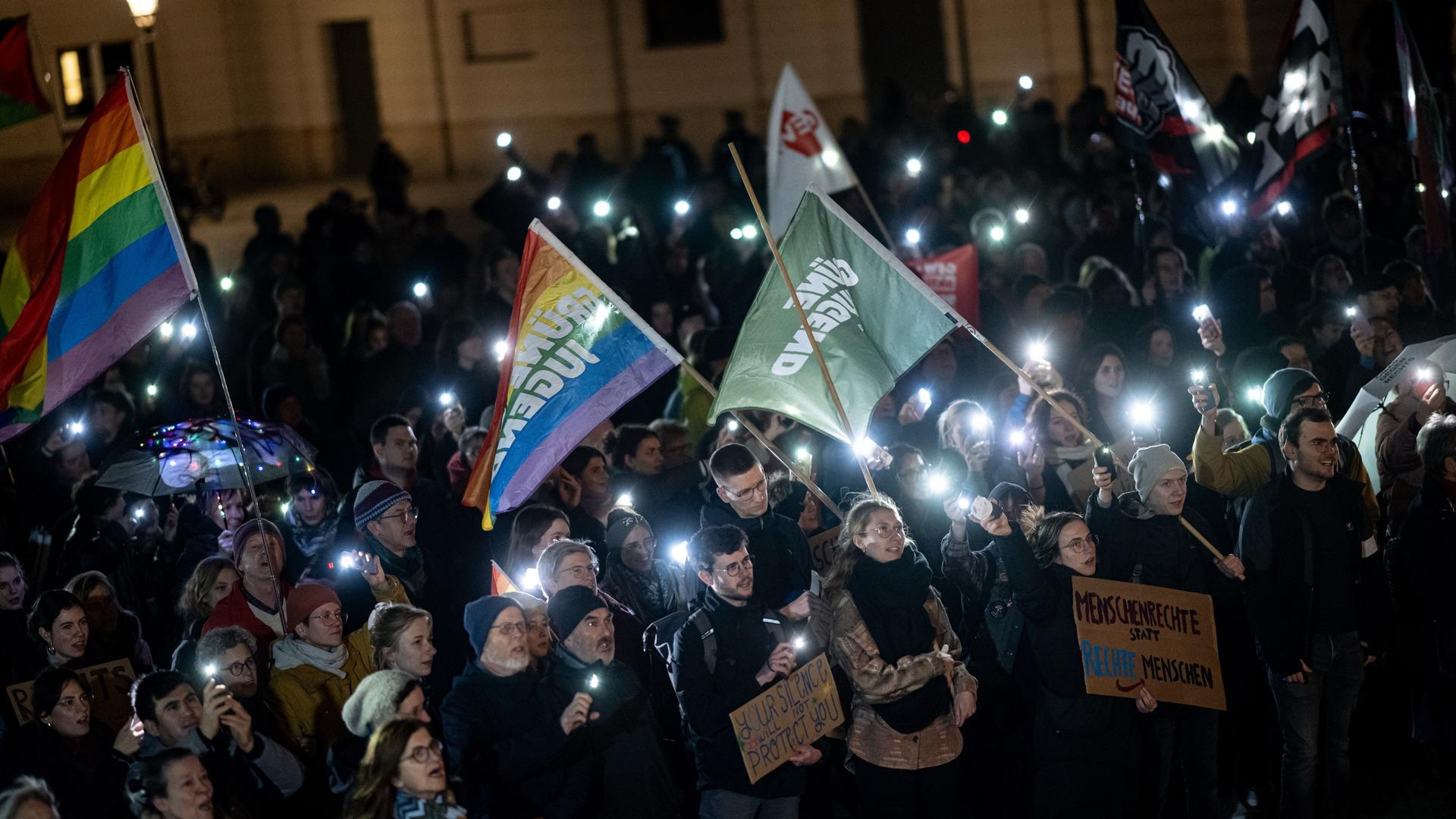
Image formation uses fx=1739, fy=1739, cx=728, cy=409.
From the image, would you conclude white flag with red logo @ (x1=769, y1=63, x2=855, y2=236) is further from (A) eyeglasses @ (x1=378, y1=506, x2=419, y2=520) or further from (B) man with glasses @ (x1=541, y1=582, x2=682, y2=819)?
(B) man with glasses @ (x1=541, y1=582, x2=682, y2=819)

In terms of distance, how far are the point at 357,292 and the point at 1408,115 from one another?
343 inches

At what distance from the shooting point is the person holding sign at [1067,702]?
7027 millimetres

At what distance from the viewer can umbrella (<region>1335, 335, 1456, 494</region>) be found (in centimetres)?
854

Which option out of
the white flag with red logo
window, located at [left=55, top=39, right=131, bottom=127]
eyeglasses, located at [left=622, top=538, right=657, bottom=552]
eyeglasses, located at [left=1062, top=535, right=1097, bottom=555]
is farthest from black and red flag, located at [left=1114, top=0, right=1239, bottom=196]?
window, located at [left=55, top=39, right=131, bottom=127]

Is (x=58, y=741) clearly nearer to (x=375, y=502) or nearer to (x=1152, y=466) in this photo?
(x=375, y=502)

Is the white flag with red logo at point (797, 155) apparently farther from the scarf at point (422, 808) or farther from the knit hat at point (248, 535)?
the scarf at point (422, 808)

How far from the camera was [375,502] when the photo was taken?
7.91 metres

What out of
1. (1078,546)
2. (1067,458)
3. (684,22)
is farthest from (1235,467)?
(684,22)

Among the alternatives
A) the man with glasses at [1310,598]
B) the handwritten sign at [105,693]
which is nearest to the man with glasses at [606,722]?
the handwritten sign at [105,693]

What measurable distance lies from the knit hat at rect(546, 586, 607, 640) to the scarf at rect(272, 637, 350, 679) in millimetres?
1004

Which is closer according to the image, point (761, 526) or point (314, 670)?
point (314, 670)

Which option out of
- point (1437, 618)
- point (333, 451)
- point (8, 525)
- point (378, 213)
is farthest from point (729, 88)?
point (1437, 618)

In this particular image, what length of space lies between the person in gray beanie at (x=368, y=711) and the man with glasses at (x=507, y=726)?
13.0 inches

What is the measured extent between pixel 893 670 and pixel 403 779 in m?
Answer: 2.11
